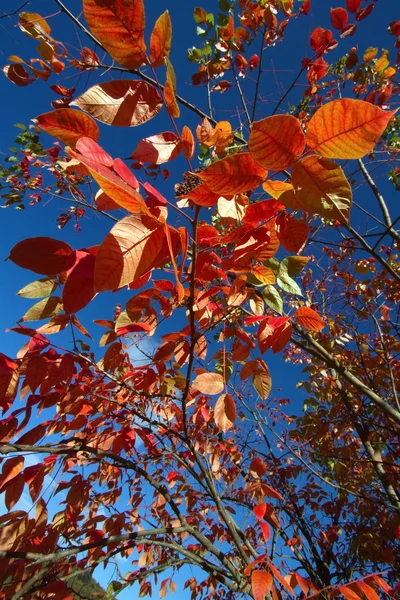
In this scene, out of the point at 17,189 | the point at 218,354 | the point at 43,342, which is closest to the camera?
the point at 43,342

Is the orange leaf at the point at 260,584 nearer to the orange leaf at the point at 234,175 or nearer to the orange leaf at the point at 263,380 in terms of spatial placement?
the orange leaf at the point at 263,380

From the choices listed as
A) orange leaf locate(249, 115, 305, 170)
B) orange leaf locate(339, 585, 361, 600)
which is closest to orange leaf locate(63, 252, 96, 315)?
orange leaf locate(249, 115, 305, 170)

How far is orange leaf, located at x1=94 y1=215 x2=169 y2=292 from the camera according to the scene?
1.63ft

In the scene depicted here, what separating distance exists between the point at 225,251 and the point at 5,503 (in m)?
2.14

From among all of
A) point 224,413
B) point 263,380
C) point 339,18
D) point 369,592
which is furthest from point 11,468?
point 339,18

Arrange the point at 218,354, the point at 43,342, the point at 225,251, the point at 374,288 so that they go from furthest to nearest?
the point at 374,288, the point at 225,251, the point at 218,354, the point at 43,342

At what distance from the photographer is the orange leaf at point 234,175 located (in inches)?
21.3

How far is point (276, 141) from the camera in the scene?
0.50 m

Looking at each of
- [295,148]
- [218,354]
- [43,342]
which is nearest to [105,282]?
[295,148]

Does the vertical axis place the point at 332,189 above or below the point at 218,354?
below

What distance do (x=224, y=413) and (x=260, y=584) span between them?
73cm

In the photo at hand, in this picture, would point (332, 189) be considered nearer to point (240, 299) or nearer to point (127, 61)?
point (127, 61)

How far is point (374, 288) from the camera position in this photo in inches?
177

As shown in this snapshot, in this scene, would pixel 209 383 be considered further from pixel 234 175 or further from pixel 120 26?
pixel 120 26
